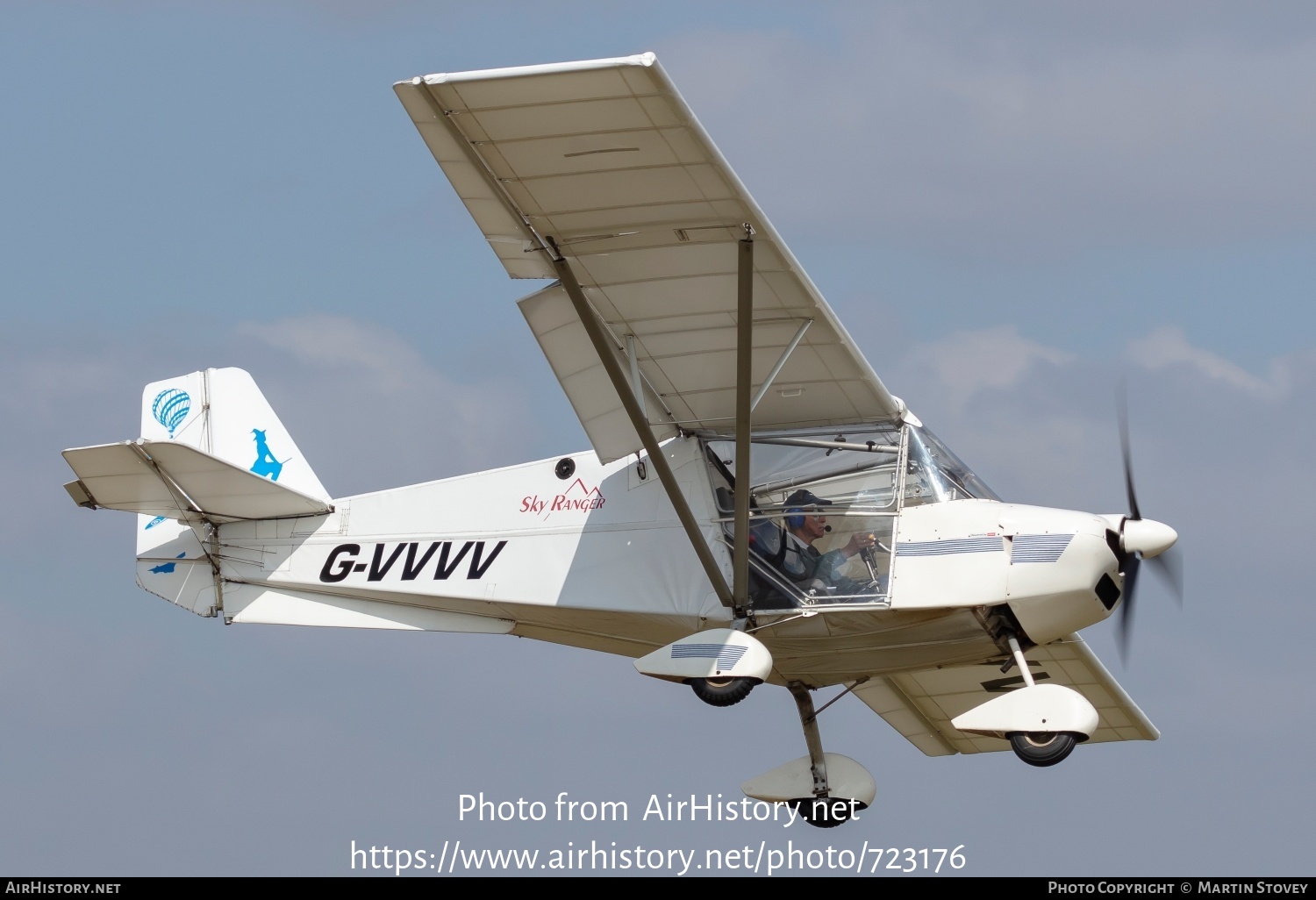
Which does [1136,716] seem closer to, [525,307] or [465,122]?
[525,307]

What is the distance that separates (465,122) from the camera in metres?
11.3

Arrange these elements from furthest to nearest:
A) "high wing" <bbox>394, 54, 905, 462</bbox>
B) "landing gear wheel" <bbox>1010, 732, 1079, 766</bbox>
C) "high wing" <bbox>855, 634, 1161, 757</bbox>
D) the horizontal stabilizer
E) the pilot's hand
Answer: "high wing" <bbox>855, 634, 1161, 757</bbox> → the horizontal stabilizer → the pilot's hand → "landing gear wheel" <bbox>1010, 732, 1079, 766</bbox> → "high wing" <bbox>394, 54, 905, 462</bbox>

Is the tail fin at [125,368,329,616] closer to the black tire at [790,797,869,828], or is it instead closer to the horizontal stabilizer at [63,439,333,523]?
the horizontal stabilizer at [63,439,333,523]

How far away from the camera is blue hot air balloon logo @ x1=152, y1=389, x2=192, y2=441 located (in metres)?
16.7

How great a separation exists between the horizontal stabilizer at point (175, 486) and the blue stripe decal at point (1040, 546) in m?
5.47

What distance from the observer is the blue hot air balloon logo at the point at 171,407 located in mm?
16719

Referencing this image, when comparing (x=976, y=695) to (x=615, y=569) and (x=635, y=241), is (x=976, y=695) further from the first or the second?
(x=635, y=241)

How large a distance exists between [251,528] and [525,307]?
132 inches

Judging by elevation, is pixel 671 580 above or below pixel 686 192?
below

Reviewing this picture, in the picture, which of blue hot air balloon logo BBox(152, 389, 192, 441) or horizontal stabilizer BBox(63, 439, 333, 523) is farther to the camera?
blue hot air balloon logo BBox(152, 389, 192, 441)

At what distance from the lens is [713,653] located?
501 inches

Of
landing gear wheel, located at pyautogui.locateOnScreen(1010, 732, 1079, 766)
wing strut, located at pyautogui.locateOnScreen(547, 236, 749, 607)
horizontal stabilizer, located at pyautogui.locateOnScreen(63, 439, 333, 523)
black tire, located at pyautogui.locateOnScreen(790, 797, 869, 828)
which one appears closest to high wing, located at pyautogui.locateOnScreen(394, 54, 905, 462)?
wing strut, located at pyautogui.locateOnScreen(547, 236, 749, 607)

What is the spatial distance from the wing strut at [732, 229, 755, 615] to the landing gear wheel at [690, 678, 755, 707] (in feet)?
2.47

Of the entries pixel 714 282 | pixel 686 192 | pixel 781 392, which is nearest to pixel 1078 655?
pixel 781 392
